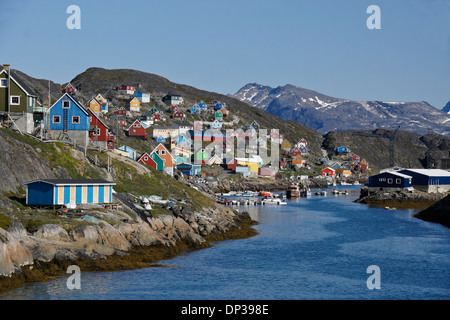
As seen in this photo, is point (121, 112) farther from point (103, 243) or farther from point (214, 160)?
point (103, 243)

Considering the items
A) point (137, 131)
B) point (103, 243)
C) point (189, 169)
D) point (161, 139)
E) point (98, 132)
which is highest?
point (137, 131)

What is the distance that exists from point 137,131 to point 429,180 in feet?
273

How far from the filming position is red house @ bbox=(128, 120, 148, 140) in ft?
557

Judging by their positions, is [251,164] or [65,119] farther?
[251,164]

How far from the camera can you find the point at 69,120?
78750 mm

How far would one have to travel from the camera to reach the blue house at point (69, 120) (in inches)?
3086

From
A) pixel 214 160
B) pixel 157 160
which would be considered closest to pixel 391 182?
Result: pixel 157 160

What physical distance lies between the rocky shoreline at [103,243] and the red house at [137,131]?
107 meters

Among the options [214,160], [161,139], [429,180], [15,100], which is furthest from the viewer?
[161,139]

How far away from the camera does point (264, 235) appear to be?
235 ft

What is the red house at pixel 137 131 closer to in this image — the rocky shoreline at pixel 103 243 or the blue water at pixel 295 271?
the blue water at pixel 295 271

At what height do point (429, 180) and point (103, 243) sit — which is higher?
point (429, 180)

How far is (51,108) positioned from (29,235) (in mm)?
38904

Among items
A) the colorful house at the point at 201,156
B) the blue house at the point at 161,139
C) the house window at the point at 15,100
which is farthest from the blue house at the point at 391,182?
the house window at the point at 15,100
